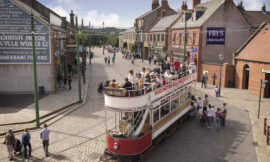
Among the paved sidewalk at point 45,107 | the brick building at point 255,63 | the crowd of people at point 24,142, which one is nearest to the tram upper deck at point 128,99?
the crowd of people at point 24,142

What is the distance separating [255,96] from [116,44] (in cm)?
9081

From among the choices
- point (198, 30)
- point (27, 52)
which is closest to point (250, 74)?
point (198, 30)

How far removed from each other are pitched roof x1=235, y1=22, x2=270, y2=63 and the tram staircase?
57.5ft

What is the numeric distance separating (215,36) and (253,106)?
1345 cm

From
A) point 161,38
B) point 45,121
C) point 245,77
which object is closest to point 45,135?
point 45,121

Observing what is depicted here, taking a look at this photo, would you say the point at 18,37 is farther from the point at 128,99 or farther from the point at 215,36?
the point at 215,36

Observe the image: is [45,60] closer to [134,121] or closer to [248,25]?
[134,121]

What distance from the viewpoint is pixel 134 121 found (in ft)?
35.6

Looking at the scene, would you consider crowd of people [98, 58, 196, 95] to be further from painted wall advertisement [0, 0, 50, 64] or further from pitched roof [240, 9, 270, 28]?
pitched roof [240, 9, 270, 28]

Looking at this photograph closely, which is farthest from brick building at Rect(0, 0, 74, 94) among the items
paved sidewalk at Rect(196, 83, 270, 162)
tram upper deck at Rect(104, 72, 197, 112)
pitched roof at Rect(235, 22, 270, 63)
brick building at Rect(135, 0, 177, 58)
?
brick building at Rect(135, 0, 177, 58)

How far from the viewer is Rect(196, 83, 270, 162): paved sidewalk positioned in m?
12.2

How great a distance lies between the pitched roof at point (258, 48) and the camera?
78.7ft

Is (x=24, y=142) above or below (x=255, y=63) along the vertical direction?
below

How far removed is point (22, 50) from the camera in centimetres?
2223
